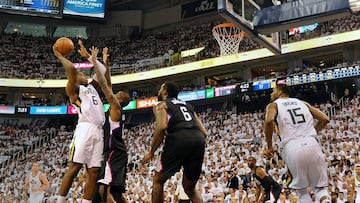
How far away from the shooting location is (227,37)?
22.7 meters

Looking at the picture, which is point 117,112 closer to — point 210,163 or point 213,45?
point 210,163

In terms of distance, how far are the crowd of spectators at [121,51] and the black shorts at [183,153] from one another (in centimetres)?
2056

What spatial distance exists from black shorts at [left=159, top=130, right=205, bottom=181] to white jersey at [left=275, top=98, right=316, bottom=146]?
0.94 m

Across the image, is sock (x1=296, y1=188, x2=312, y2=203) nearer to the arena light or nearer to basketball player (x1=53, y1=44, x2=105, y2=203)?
basketball player (x1=53, y1=44, x2=105, y2=203)

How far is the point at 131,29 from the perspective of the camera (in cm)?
3519

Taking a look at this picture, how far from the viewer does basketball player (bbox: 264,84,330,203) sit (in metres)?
4.83

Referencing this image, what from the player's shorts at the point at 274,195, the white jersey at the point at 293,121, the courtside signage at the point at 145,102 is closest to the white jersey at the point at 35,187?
the player's shorts at the point at 274,195

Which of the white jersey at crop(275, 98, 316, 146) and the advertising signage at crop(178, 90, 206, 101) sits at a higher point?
the advertising signage at crop(178, 90, 206, 101)

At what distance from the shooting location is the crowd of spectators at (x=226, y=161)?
13062 mm

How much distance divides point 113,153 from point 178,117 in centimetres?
95

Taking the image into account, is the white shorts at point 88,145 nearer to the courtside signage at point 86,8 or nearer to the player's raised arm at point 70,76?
the player's raised arm at point 70,76

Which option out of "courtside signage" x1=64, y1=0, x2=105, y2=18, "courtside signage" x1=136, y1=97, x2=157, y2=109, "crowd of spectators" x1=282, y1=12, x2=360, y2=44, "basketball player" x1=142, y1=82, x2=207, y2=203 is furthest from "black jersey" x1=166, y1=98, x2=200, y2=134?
"courtside signage" x1=64, y1=0, x2=105, y2=18

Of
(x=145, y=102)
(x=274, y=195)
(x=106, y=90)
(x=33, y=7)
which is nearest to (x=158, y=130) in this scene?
(x=106, y=90)

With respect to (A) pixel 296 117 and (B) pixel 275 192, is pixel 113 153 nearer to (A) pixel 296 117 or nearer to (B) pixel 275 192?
(A) pixel 296 117
